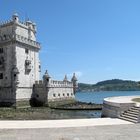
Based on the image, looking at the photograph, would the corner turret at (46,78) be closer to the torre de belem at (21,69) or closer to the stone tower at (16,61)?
the torre de belem at (21,69)

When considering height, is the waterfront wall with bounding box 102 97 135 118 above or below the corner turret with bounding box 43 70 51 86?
below

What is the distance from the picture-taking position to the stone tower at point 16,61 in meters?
57.5

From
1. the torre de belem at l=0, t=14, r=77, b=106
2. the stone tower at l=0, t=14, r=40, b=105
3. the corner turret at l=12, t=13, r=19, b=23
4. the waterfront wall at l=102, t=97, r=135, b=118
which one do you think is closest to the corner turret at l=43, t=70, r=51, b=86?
the torre de belem at l=0, t=14, r=77, b=106

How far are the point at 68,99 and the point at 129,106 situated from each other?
50.5 m

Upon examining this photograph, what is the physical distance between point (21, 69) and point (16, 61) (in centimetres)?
239

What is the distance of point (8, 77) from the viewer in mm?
59375

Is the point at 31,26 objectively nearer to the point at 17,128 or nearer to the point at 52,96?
the point at 52,96

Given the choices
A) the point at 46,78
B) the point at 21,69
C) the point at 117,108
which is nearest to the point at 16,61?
the point at 21,69

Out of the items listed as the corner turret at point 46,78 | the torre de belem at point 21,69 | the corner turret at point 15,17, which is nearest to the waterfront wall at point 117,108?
the torre de belem at point 21,69

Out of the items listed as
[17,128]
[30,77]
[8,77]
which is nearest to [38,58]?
[30,77]

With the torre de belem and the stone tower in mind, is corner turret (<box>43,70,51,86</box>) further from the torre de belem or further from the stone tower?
the stone tower

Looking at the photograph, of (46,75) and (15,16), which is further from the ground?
(15,16)

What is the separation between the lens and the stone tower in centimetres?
5747

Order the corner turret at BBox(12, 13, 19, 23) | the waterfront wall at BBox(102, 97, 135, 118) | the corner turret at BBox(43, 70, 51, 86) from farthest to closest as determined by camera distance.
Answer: the corner turret at BBox(43, 70, 51, 86) < the corner turret at BBox(12, 13, 19, 23) < the waterfront wall at BBox(102, 97, 135, 118)
